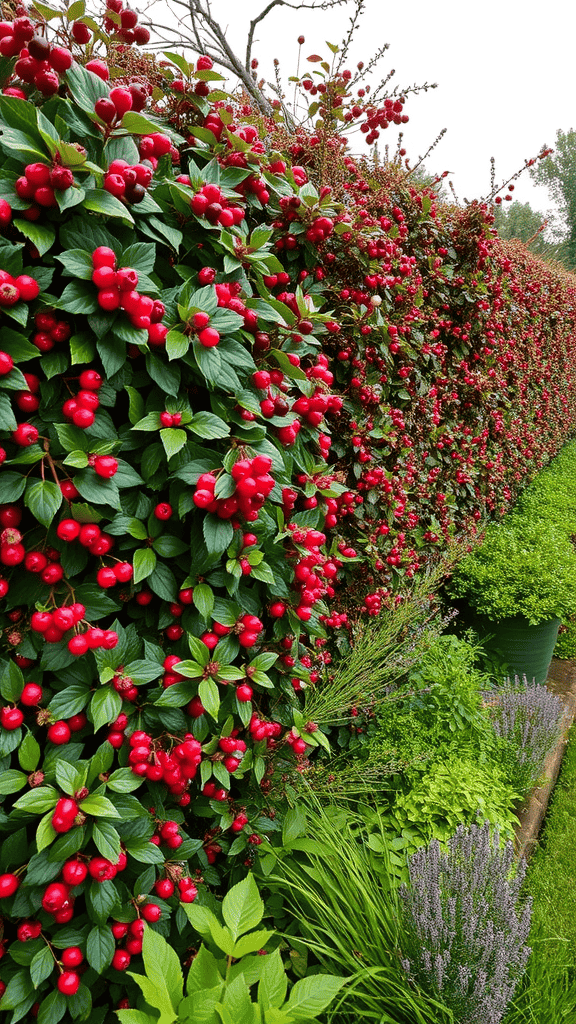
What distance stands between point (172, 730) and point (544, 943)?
163 centimetres

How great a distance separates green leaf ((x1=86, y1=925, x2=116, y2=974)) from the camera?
3.69ft

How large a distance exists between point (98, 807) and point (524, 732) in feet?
7.29

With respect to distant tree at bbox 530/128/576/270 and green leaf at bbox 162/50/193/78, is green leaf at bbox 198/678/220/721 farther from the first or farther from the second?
distant tree at bbox 530/128/576/270

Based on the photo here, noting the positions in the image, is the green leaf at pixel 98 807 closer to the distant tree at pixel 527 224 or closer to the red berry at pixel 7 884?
the red berry at pixel 7 884

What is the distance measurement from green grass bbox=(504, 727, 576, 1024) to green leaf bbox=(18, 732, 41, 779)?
4.98ft

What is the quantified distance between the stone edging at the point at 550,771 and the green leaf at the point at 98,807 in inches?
68.2

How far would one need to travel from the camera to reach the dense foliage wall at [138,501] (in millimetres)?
1056

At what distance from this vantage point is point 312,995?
113 cm

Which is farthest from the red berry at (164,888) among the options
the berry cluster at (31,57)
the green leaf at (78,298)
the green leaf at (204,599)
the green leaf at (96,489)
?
the berry cluster at (31,57)

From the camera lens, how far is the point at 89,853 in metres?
1.15

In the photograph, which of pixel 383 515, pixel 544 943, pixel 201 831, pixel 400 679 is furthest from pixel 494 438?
pixel 201 831

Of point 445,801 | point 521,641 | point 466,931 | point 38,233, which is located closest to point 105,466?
point 38,233

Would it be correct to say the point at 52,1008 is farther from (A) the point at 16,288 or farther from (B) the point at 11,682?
(A) the point at 16,288

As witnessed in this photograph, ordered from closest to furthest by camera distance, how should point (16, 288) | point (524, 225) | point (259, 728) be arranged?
point (16, 288) → point (259, 728) → point (524, 225)
